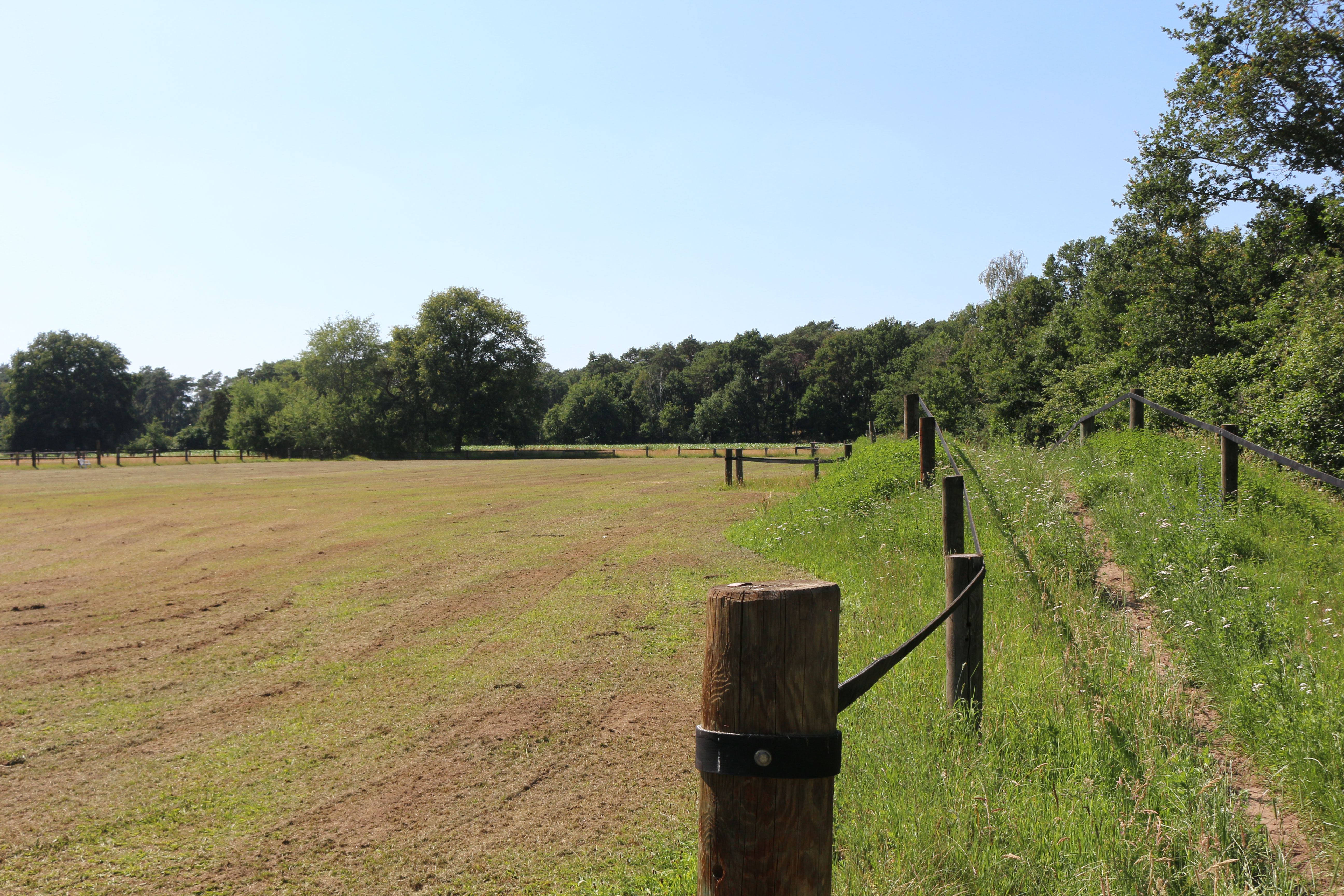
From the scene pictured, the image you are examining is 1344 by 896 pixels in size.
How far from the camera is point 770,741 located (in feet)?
4.92

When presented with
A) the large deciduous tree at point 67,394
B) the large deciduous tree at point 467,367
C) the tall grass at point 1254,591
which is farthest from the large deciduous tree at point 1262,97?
the large deciduous tree at point 67,394

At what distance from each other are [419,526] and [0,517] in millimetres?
10835

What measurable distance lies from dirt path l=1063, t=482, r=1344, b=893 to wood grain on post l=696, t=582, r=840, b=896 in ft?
8.45

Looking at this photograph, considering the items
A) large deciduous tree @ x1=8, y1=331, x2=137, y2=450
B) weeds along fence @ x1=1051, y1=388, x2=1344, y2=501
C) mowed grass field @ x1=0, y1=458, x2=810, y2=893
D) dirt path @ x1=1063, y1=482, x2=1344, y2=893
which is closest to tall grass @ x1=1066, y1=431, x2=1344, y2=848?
dirt path @ x1=1063, y1=482, x2=1344, y2=893

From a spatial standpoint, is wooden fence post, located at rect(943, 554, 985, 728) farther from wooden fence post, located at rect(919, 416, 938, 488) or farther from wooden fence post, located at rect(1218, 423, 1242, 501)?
wooden fence post, located at rect(919, 416, 938, 488)

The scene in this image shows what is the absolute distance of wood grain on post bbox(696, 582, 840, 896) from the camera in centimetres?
150

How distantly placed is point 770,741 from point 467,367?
3021 inches

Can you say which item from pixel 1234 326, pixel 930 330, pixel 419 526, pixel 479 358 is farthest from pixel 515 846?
pixel 930 330

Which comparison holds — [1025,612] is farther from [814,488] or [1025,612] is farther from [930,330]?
[930,330]

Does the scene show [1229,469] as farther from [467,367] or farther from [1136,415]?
[467,367]

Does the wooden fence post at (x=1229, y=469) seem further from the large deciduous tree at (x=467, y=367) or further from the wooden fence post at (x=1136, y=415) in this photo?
the large deciduous tree at (x=467, y=367)

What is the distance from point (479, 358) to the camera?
7638 cm

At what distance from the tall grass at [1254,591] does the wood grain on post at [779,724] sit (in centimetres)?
→ 292

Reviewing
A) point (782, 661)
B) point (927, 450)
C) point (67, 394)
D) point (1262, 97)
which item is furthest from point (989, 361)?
point (67, 394)
